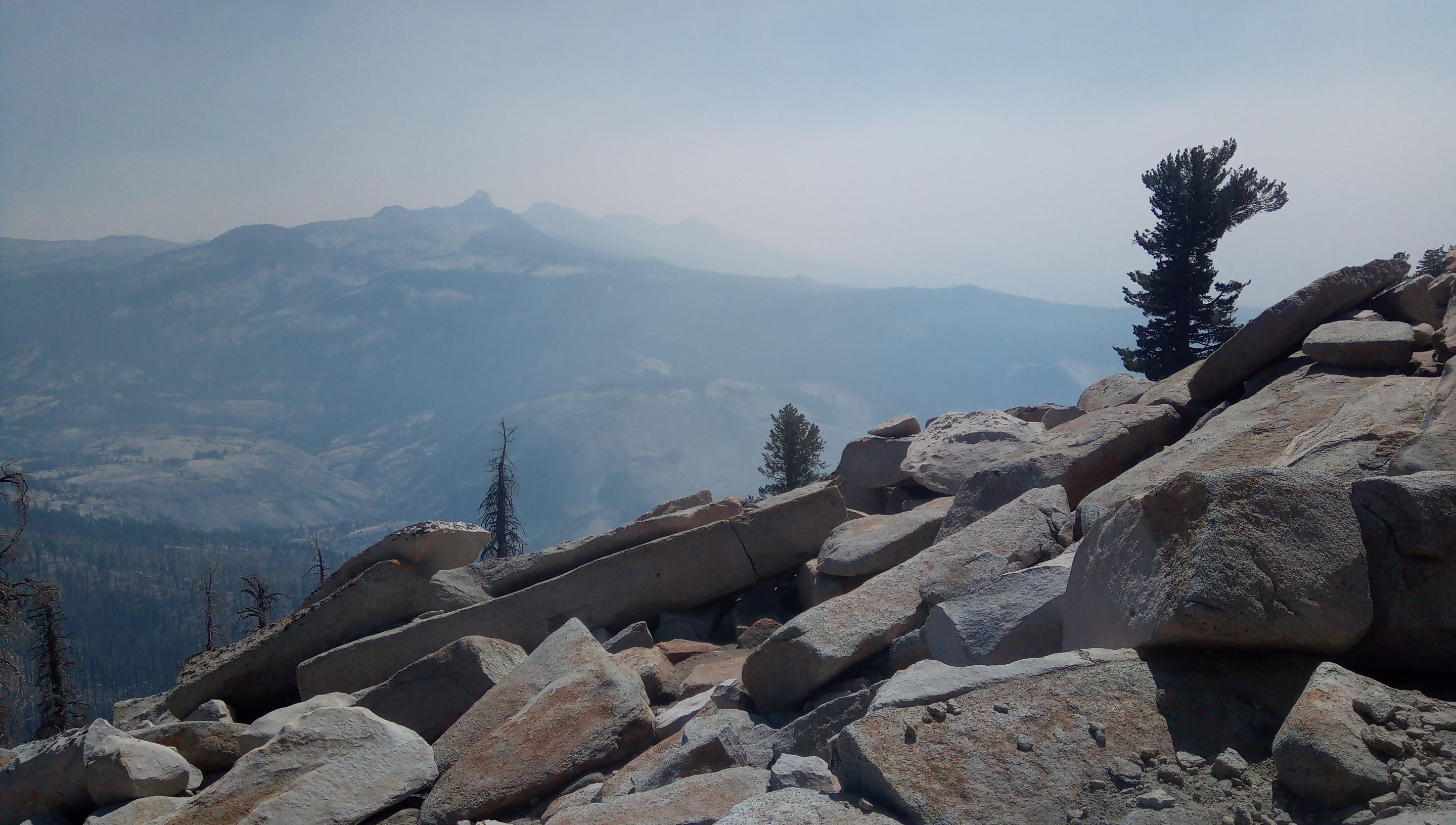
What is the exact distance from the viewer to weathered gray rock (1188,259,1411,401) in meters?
7.93

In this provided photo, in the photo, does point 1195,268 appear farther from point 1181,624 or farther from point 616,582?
point 1181,624

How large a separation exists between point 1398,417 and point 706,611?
20.5ft

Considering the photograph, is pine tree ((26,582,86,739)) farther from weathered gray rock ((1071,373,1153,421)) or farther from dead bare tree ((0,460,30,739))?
weathered gray rock ((1071,373,1153,421))

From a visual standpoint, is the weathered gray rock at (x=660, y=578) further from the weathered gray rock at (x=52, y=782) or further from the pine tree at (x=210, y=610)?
the pine tree at (x=210, y=610)

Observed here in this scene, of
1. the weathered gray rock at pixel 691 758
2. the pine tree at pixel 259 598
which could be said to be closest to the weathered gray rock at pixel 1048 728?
the weathered gray rock at pixel 691 758

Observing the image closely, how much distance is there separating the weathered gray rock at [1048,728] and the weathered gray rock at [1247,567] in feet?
0.57

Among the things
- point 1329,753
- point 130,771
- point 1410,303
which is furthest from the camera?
point 1410,303

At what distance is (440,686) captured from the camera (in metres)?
7.05

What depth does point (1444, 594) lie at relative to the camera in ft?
11.1

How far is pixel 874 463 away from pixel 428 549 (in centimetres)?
613

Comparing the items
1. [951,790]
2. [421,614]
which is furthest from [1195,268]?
[951,790]

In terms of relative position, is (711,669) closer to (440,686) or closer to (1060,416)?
(440,686)

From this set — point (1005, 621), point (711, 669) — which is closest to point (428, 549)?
point (711, 669)

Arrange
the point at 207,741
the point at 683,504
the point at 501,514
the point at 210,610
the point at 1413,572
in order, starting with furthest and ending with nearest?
the point at 501,514 < the point at 210,610 < the point at 683,504 < the point at 207,741 < the point at 1413,572
